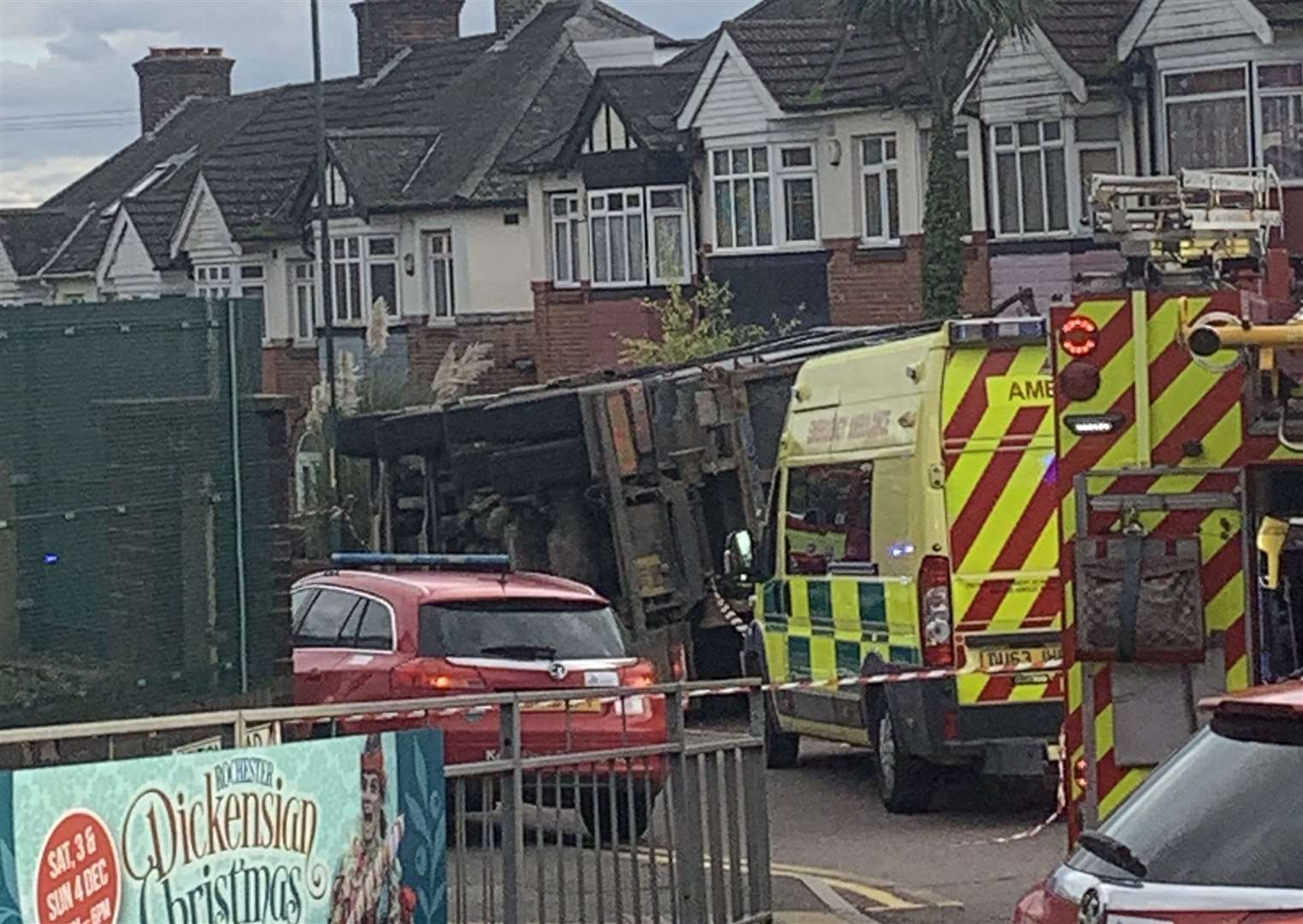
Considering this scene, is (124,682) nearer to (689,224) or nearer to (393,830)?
(393,830)

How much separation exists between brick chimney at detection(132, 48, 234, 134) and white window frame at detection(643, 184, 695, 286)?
28.8 meters

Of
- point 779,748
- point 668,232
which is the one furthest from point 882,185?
point 779,748

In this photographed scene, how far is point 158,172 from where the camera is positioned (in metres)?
62.0

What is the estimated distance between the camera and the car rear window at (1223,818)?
205 inches

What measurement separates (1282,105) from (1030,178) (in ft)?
14.6

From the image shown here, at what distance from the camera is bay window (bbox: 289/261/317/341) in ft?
167

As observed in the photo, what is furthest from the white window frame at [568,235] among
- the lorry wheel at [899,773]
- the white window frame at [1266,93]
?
the lorry wheel at [899,773]

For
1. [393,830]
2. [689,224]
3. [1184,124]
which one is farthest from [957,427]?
[689,224]

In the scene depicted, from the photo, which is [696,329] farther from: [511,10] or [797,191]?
[511,10]

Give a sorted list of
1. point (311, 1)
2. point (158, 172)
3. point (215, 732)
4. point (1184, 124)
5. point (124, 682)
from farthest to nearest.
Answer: point (158, 172)
point (311, 1)
point (1184, 124)
point (124, 682)
point (215, 732)

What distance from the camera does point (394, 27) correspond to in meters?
58.1

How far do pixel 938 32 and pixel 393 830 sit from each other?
28438mm

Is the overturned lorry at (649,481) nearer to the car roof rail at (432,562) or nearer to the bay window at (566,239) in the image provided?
the car roof rail at (432,562)

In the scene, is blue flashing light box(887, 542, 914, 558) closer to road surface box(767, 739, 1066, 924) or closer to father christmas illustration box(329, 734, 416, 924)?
road surface box(767, 739, 1066, 924)
